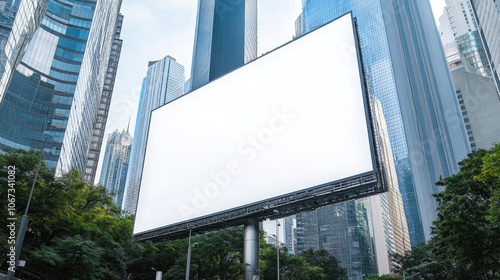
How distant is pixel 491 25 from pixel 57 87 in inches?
2685

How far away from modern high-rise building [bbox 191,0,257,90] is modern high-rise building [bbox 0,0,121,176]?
33.1 m

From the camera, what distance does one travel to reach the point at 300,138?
19.8m

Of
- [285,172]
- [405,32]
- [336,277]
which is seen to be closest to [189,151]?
[285,172]

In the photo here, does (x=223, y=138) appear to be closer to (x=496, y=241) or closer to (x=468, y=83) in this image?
(x=496, y=241)

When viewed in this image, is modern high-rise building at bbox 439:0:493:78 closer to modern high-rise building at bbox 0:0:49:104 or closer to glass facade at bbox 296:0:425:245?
glass facade at bbox 296:0:425:245

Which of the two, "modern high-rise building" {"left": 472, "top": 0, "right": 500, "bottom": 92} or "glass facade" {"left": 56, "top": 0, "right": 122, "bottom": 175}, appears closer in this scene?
"modern high-rise building" {"left": 472, "top": 0, "right": 500, "bottom": 92}

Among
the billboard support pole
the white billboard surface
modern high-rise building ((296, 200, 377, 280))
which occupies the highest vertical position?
modern high-rise building ((296, 200, 377, 280))

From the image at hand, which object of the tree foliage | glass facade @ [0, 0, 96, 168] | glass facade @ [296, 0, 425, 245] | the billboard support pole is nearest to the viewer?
the billboard support pole

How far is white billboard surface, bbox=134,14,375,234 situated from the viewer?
737 inches

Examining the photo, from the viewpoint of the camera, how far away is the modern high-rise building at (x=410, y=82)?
140m

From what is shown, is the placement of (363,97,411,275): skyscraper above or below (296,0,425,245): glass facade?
below

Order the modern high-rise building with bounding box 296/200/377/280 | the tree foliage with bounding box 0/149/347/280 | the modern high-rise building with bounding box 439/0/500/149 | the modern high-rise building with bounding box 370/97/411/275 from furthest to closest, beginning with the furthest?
1. the modern high-rise building with bounding box 370/97/411/275
2. the modern high-rise building with bounding box 439/0/500/149
3. the modern high-rise building with bounding box 296/200/377/280
4. the tree foliage with bounding box 0/149/347/280

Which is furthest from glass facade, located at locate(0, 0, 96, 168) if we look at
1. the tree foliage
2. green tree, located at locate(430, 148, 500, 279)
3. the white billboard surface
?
green tree, located at locate(430, 148, 500, 279)

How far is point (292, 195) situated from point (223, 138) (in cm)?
603
